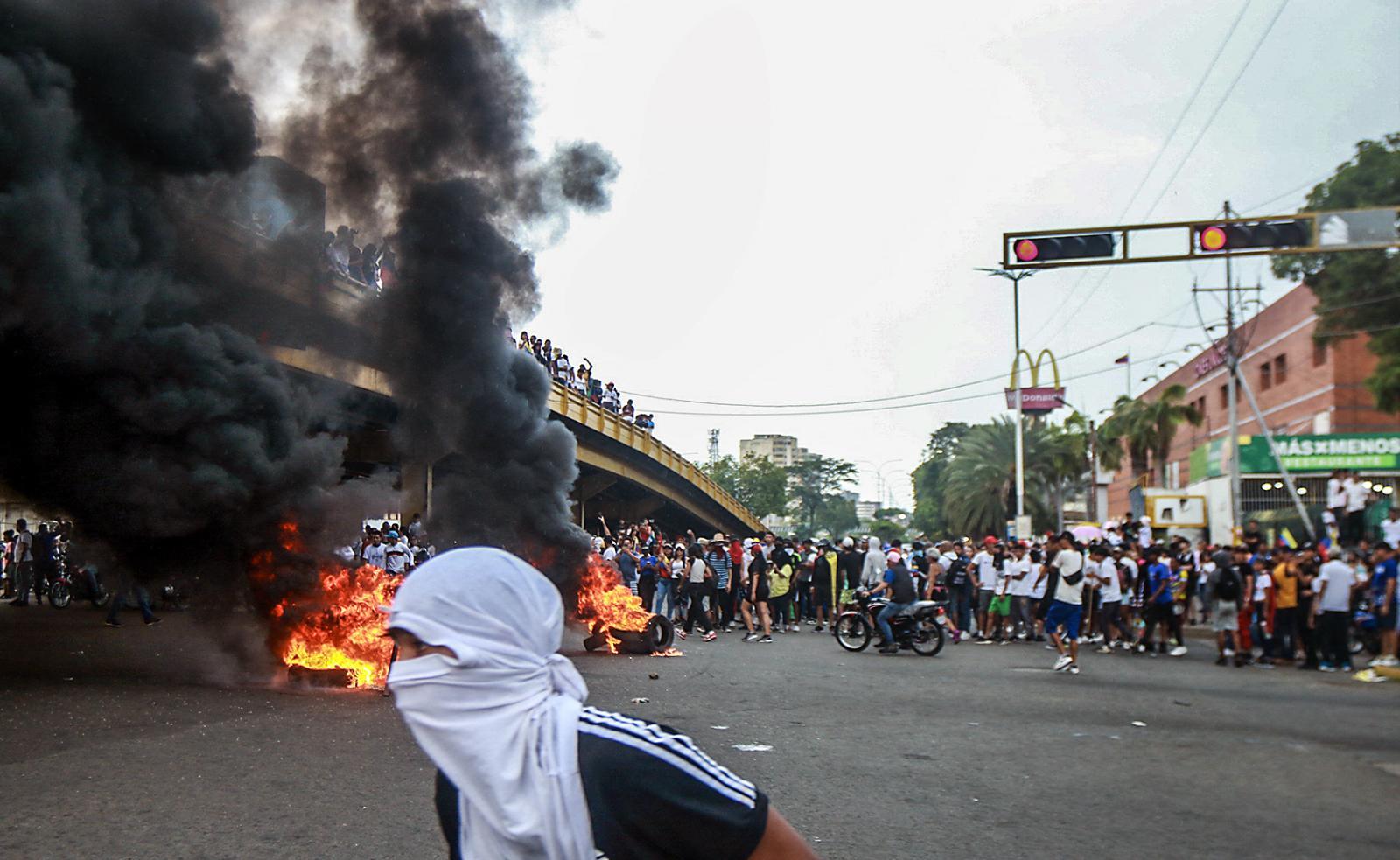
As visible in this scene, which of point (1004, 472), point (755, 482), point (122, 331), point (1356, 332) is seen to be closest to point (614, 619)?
point (122, 331)

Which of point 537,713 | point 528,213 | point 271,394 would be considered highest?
point 528,213

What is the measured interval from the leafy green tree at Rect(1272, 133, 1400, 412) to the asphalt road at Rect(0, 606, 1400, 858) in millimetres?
19627

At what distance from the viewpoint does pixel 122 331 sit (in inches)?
450

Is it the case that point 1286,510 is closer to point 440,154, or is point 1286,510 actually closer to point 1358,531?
point 1358,531

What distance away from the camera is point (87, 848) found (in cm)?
532

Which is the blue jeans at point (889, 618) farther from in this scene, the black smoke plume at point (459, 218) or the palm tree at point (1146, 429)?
the palm tree at point (1146, 429)

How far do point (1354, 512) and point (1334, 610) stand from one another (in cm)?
965

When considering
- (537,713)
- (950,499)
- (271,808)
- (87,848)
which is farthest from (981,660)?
(950,499)

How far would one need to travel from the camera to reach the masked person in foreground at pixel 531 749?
178 cm

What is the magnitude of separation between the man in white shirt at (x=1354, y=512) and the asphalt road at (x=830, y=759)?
1094 cm

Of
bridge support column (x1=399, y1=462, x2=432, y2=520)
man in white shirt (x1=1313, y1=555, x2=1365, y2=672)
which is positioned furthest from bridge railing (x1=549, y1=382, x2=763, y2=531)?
man in white shirt (x1=1313, y1=555, x2=1365, y2=672)

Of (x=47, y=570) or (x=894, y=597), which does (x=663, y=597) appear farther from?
(x=47, y=570)

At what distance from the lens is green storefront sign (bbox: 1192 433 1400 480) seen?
95.2ft

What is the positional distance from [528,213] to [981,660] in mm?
9676
